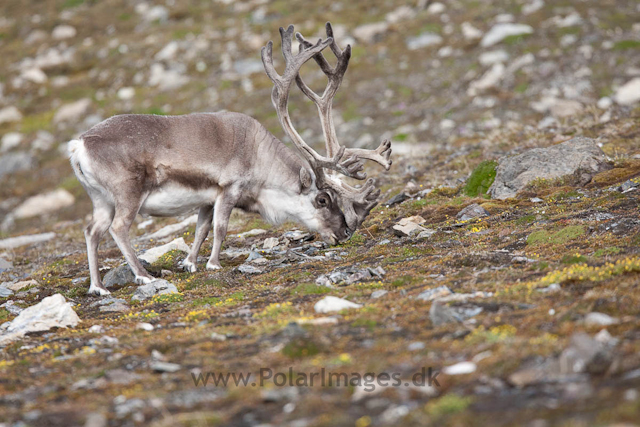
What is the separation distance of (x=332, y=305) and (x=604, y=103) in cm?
Answer: 1976

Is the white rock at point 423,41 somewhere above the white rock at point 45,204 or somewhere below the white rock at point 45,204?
above

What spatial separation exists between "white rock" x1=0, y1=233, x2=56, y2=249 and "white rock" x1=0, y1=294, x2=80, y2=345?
12.2 m

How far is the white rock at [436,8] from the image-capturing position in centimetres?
3621

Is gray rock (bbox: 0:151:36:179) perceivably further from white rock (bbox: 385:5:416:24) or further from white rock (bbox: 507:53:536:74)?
white rock (bbox: 507:53:536:74)

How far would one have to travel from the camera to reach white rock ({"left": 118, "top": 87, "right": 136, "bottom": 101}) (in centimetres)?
3481

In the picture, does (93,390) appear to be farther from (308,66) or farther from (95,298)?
(308,66)

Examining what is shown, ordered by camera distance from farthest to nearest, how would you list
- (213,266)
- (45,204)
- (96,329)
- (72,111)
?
(72,111) < (45,204) < (213,266) < (96,329)

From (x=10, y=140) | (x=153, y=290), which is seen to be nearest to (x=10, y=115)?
(x=10, y=140)

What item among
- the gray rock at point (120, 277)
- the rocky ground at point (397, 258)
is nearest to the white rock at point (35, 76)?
the rocky ground at point (397, 258)

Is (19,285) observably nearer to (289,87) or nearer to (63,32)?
(289,87)

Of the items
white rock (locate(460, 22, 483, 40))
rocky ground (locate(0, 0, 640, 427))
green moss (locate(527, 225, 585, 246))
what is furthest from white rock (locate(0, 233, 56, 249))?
white rock (locate(460, 22, 483, 40))

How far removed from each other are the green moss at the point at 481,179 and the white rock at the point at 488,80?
486 inches

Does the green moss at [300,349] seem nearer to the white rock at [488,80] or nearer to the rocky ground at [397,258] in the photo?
the rocky ground at [397,258]

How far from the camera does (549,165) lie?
1573 centimetres
